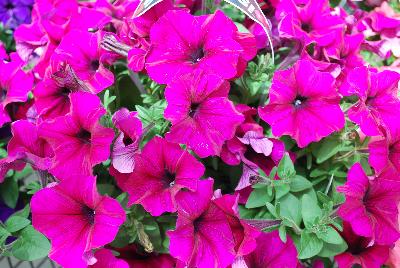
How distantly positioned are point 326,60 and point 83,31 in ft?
1.24

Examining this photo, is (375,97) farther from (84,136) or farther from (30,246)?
(30,246)

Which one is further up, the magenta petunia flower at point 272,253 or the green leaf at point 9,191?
the magenta petunia flower at point 272,253

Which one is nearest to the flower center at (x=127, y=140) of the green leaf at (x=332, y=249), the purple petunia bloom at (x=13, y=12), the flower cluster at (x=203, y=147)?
the flower cluster at (x=203, y=147)

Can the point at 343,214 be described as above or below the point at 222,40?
below

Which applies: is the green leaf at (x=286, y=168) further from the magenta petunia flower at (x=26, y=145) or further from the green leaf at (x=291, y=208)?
the magenta petunia flower at (x=26, y=145)

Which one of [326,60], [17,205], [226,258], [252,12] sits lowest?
[17,205]

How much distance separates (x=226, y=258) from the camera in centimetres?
60

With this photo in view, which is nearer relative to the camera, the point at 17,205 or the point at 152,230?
the point at 152,230

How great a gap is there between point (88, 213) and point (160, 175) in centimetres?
10

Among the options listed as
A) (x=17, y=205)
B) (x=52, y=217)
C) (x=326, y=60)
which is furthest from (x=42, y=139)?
(x=326, y=60)

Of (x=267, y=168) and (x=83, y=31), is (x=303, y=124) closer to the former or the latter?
(x=267, y=168)

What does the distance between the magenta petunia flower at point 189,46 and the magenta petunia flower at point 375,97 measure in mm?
166

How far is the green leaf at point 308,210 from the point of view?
652mm

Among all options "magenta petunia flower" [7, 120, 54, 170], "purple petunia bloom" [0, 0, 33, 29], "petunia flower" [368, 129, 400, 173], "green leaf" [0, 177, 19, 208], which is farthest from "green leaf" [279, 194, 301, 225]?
"purple petunia bloom" [0, 0, 33, 29]
